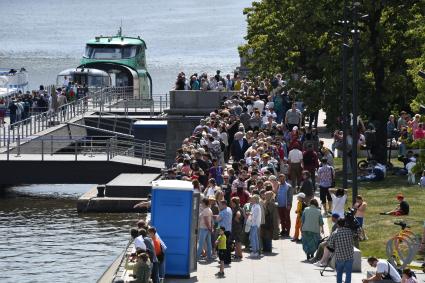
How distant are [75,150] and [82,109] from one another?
1280cm

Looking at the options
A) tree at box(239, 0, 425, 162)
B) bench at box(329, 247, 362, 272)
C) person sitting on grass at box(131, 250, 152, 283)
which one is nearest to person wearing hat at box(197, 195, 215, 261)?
bench at box(329, 247, 362, 272)

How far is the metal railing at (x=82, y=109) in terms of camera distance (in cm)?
5566

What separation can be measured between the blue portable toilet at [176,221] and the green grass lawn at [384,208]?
4652 millimetres

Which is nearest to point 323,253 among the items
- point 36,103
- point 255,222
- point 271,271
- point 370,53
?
point 271,271

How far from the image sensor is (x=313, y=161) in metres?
34.9

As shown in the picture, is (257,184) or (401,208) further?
(401,208)

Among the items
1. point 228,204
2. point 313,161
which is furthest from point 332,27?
point 228,204

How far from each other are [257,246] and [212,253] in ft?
2.96

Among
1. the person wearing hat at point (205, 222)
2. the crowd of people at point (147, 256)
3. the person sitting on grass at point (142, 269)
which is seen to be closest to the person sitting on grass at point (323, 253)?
the person wearing hat at point (205, 222)

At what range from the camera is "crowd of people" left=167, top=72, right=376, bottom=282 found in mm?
25703

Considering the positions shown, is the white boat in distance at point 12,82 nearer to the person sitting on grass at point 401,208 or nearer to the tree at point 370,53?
the tree at point 370,53

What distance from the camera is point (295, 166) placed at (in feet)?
113

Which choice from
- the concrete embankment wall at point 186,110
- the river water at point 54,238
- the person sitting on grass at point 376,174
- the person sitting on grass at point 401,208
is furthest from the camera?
the concrete embankment wall at point 186,110

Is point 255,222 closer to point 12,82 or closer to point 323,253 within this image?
point 323,253
